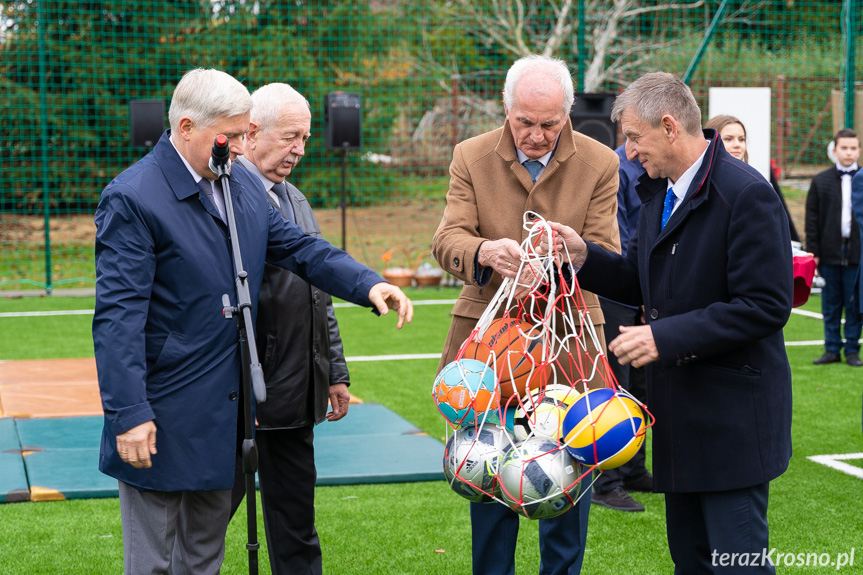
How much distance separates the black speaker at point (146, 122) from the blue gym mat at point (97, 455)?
21.6 feet

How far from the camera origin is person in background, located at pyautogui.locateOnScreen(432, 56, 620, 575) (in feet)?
9.81

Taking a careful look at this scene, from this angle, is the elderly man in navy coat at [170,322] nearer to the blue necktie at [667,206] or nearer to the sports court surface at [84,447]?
the blue necktie at [667,206]

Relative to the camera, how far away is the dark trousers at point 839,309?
7.72 metres

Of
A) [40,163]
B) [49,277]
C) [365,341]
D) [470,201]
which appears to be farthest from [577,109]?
[40,163]

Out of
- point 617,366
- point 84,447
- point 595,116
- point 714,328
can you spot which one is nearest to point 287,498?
point 714,328

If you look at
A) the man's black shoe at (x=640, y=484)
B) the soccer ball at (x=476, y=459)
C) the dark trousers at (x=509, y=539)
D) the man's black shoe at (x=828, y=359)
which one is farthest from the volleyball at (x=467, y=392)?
the man's black shoe at (x=828, y=359)

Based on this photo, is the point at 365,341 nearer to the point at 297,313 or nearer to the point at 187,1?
the point at 297,313

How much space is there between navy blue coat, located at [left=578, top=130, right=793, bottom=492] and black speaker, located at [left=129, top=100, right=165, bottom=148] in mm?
9957

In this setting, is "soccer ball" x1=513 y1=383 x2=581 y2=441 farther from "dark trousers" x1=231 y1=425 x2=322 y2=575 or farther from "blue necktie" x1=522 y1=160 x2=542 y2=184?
"dark trousers" x1=231 y1=425 x2=322 y2=575

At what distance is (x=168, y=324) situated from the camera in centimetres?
250

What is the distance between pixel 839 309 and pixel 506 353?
6.02 metres

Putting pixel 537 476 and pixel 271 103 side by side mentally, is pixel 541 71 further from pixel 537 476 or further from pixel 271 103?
pixel 537 476

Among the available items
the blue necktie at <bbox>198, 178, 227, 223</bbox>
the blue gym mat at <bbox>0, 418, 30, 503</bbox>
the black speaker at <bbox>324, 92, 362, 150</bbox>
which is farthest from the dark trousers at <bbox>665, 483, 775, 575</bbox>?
the black speaker at <bbox>324, 92, 362, 150</bbox>

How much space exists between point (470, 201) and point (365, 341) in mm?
5953
